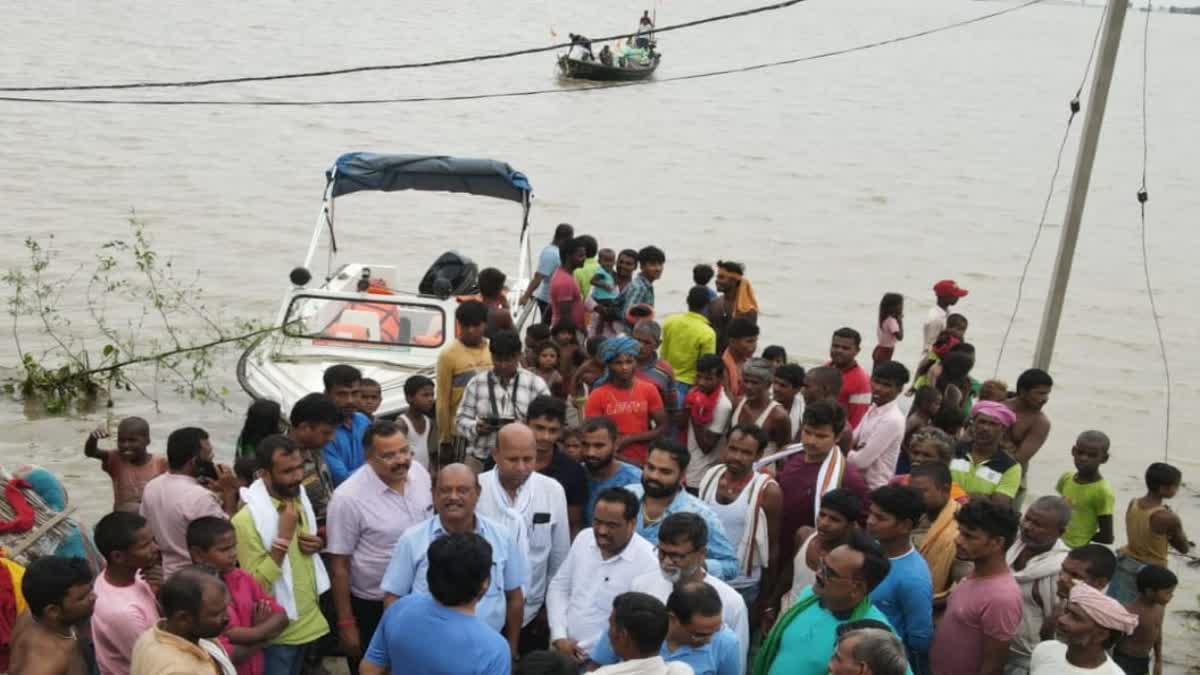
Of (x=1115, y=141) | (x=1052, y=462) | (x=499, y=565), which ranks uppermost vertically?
(x=1115, y=141)

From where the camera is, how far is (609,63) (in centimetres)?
3962

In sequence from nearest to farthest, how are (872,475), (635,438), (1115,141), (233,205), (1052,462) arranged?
(872,475), (635,438), (1052,462), (233,205), (1115,141)

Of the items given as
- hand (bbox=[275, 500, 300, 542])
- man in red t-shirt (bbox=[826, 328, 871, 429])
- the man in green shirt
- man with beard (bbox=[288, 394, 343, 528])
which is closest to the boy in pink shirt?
hand (bbox=[275, 500, 300, 542])

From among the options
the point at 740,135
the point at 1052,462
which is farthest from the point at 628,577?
the point at 740,135

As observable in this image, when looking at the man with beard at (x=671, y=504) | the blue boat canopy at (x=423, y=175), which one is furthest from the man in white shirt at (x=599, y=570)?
the blue boat canopy at (x=423, y=175)

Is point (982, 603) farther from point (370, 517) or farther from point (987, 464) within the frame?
point (370, 517)

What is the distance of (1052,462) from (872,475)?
738cm

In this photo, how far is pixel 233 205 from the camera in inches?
872

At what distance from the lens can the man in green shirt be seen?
28.0ft

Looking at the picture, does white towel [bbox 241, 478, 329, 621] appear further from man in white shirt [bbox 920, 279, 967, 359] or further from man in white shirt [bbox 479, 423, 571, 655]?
man in white shirt [bbox 920, 279, 967, 359]

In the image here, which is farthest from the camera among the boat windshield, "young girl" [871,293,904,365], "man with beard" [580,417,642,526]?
"young girl" [871,293,904,365]

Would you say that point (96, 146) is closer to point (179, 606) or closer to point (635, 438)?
point (635, 438)

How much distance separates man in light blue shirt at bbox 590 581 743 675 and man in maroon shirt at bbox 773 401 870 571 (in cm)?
148

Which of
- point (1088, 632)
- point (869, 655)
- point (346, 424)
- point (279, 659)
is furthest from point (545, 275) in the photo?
point (869, 655)
